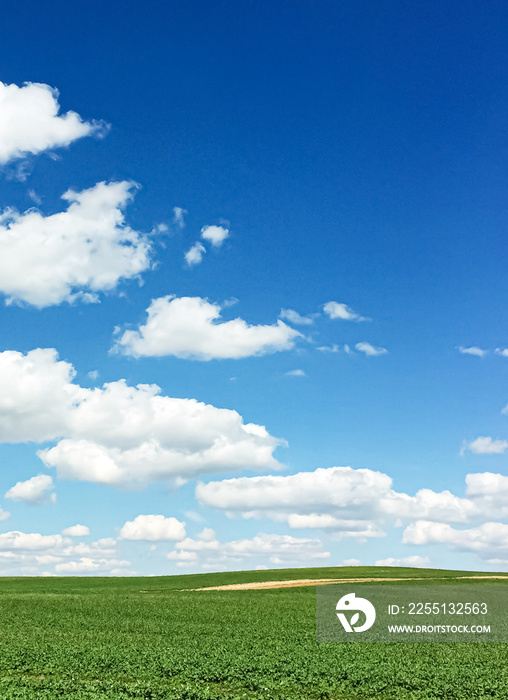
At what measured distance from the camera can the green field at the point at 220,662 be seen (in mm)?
22547

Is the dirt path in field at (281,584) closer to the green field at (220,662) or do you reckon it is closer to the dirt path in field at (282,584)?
the dirt path in field at (282,584)

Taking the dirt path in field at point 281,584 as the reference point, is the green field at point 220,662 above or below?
above

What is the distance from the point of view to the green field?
2255 cm

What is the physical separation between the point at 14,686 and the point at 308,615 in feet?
84.2

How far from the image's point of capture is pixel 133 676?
24484 mm

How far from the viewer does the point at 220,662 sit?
26.5m

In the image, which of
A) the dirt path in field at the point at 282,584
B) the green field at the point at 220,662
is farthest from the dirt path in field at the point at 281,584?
the green field at the point at 220,662

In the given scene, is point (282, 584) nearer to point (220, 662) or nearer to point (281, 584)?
point (281, 584)

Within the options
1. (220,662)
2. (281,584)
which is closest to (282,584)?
(281,584)

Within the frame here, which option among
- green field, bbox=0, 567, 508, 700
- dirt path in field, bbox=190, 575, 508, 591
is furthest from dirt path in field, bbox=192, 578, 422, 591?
green field, bbox=0, 567, 508, 700

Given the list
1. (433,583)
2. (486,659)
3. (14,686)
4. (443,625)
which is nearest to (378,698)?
(486,659)

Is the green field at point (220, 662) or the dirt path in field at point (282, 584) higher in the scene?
the green field at point (220, 662)

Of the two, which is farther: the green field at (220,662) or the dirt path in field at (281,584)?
the dirt path in field at (281,584)

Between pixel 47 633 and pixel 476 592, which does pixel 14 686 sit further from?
→ pixel 476 592
